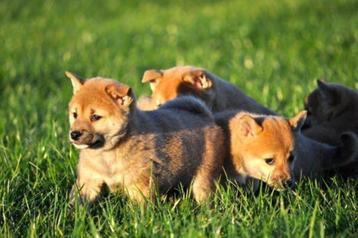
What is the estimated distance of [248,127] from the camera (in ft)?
21.4

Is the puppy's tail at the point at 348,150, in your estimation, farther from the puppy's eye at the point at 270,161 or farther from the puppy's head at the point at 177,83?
the puppy's head at the point at 177,83

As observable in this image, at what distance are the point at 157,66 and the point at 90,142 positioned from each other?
876 centimetres

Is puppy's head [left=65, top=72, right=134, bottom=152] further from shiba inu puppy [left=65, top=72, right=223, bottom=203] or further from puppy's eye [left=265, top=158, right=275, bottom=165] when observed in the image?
puppy's eye [left=265, top=158, right=275, bottom=165]

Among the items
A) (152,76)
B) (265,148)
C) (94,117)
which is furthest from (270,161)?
(152,76)

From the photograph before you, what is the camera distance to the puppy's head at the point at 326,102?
27.2 ft

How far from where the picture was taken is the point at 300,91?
10.4 m

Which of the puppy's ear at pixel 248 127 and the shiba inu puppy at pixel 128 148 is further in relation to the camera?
the puppy's ear at pixel 248 127

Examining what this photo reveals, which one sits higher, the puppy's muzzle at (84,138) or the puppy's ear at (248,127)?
the puppy's muzzle at (84,138)

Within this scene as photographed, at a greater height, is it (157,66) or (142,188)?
(142,188)

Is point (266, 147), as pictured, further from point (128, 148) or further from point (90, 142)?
point (90, 142)

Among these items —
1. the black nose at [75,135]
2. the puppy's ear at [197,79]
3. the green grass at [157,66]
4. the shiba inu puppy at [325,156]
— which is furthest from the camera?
the puppy's ear at [197,79]

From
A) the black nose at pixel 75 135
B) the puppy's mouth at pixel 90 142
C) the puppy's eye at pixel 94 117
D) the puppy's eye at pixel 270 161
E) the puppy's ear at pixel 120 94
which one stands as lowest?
the puppy's eye at pixel 270 161

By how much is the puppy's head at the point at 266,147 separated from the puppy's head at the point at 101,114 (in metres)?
1.16

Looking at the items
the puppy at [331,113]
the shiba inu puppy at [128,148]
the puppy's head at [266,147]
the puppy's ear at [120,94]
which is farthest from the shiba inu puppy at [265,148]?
the puppy's ear at [120,94]
